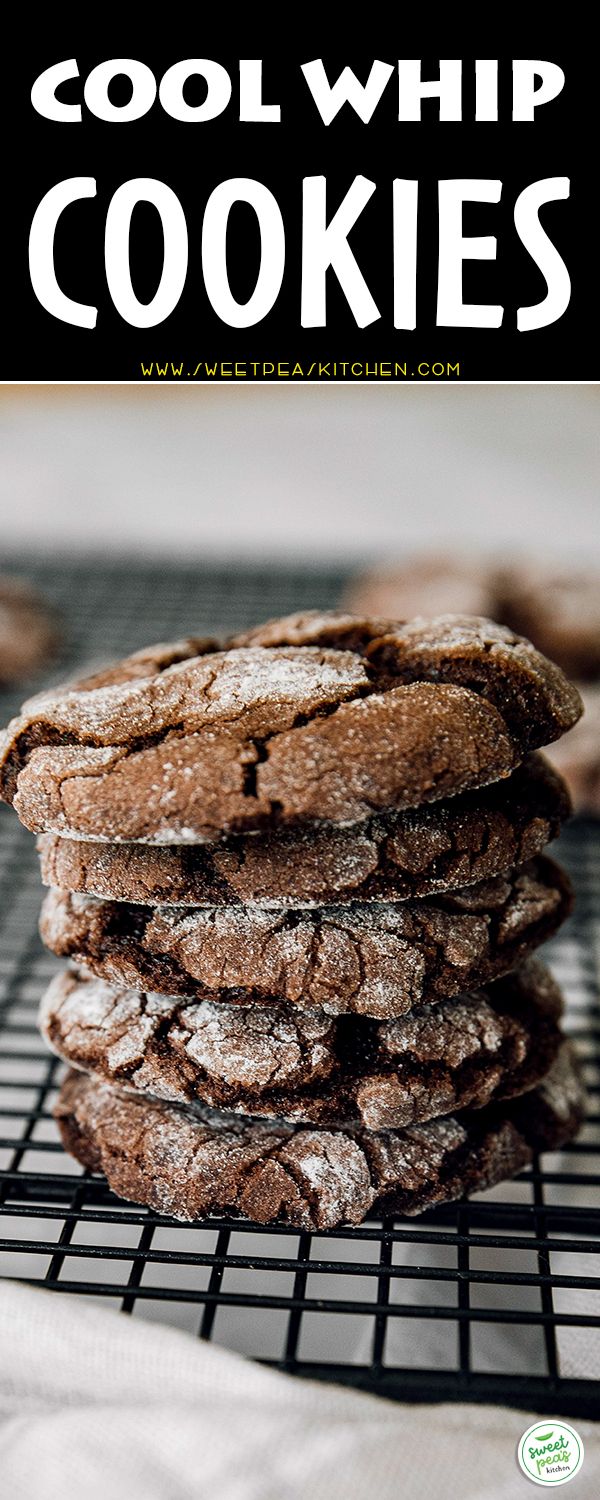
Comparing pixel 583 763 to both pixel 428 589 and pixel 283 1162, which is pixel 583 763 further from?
pixel 283 1162

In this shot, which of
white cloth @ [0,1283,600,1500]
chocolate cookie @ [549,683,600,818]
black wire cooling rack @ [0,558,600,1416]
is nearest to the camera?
white cloth @ [0,1283,600,1500]

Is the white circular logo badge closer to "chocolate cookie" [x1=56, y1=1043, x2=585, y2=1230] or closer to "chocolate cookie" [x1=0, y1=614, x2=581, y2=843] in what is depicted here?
"chocolate cookie" [x1=56, y1=1043, x2=585, y2=1230]

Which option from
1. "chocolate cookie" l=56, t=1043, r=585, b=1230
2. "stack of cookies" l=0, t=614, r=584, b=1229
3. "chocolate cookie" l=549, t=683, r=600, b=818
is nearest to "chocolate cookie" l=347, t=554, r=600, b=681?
"chocolate cookie" l=549, t=683, r=600, b=818

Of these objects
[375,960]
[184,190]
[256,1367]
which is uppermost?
[184,190]

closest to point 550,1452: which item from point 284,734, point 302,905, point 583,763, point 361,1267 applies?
point 361,1267

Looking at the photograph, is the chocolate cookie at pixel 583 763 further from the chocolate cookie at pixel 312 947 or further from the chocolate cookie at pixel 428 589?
the chocolate cookie at pixel 312 947

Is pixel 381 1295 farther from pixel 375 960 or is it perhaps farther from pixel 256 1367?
pixel 375 960

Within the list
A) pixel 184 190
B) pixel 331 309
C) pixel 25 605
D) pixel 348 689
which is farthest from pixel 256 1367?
pixel 25 605
